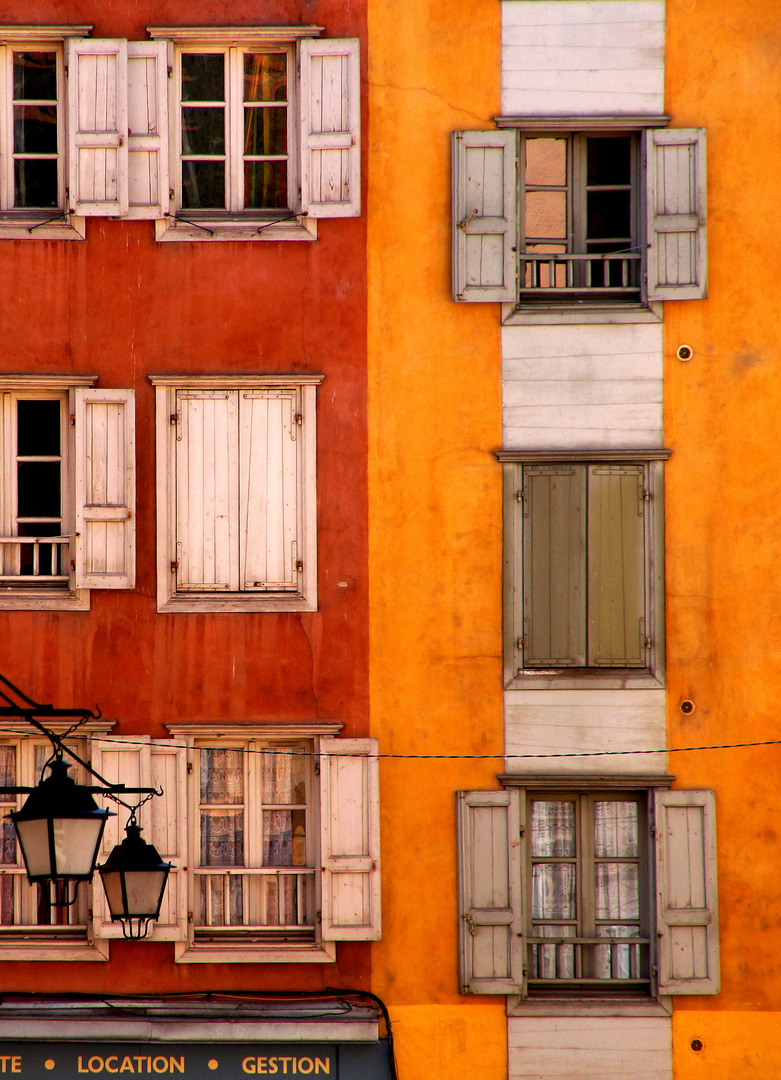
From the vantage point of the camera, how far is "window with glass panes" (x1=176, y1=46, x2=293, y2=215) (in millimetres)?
9391

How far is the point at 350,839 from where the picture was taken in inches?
348

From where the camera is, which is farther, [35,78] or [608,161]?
[608,161]

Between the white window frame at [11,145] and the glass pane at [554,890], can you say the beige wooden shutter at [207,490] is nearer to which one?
the white window frame at [11,145]

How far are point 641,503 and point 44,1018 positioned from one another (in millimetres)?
A: 6154

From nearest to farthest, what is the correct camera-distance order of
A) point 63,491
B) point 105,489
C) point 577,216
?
point 105,489 < point 63,491 < point 577,216

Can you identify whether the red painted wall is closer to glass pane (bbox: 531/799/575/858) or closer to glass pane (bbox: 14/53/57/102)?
glass pane (bbox: 14/53/57/102)

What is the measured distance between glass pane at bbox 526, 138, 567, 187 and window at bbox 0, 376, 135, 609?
3.84m

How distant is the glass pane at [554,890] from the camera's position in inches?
360

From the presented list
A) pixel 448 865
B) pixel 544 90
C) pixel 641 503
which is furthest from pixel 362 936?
pixel 544 90

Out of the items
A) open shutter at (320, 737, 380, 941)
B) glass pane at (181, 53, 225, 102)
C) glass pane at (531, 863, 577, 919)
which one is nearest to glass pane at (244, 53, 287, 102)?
glass pane at (181, 53, 225, 102)

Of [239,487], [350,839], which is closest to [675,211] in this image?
[239,487]

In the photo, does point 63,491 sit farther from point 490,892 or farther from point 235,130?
point 490,892

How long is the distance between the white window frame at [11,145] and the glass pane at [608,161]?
4210mm

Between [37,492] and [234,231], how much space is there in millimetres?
2682
